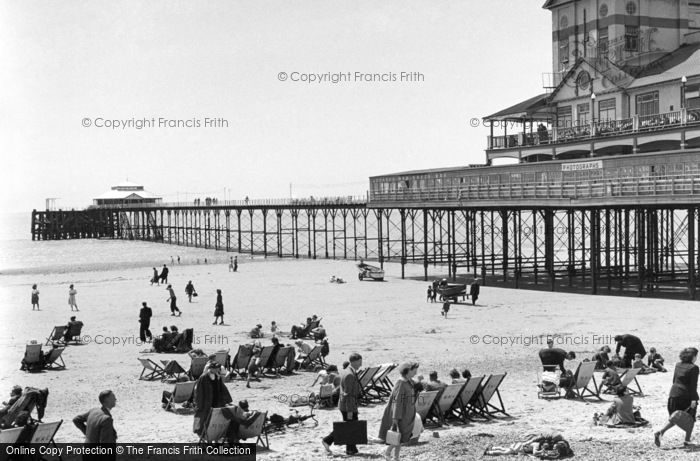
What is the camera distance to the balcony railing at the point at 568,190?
2877 cm

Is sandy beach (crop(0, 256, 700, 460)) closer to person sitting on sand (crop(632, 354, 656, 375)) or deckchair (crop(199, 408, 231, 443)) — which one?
person sitting on sand (crop(632, 354, 656, 375))

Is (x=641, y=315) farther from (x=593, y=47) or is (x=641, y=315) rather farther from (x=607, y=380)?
(x=593, y=47)

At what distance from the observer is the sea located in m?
62.9

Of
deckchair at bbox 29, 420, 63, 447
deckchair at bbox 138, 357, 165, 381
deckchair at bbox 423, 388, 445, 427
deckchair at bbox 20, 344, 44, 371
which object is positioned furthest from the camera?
deckchair at bbox 20, 344, 44, 371

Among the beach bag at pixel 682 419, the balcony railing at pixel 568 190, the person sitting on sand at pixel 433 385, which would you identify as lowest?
the beach bag at pixel 682 419

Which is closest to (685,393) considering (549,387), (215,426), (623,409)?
(623,409)

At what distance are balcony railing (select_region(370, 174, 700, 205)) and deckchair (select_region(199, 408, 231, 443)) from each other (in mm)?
21624

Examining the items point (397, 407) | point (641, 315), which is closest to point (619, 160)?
point (641, 315)

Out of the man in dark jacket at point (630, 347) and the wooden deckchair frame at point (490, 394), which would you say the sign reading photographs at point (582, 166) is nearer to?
the man in dark jacket at point (630, 347)

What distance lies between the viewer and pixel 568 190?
33719mm

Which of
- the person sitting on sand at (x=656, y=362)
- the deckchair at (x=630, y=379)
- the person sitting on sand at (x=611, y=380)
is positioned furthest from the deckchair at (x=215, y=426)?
the person sitting on sand at (x=656, y=362)

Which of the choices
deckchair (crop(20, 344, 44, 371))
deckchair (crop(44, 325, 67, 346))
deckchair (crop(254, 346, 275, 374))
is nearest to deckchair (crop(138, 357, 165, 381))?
deckchair (crop(254, 346, 275, 374))

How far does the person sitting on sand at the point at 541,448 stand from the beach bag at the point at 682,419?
4.39ft

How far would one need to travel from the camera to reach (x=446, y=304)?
26.7 metres
